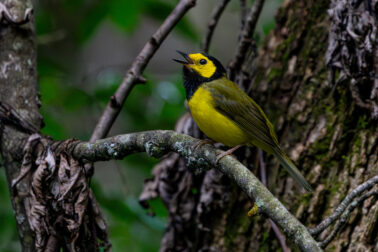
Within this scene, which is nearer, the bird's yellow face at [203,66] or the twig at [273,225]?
the twig at [273,225]

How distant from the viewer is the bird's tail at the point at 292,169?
3105 mm

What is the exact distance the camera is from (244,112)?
3.48 m

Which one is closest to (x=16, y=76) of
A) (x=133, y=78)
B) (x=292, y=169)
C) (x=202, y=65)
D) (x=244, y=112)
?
(x=133, y=78)

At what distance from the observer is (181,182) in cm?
373

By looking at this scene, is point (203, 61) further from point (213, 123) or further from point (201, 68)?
point (213, 123)

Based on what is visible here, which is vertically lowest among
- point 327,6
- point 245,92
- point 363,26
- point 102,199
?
point 102,199

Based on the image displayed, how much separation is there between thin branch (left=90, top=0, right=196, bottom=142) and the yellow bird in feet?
1.60

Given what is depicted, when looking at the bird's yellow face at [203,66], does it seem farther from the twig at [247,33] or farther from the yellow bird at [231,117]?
the twig at [247,33]

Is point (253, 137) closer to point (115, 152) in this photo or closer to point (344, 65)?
point (344, 65)

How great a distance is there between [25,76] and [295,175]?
1.98m

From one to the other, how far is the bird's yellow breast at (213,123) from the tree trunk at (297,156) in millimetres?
367

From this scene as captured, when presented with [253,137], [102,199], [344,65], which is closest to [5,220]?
[102,199]

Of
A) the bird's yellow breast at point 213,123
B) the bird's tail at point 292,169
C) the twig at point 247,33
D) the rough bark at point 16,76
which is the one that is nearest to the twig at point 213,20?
the twig at point 247,33

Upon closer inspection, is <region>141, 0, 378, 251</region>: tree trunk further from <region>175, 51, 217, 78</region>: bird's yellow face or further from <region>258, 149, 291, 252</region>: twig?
<region>175, 51, 217, 78</region>: bird's yellow face
